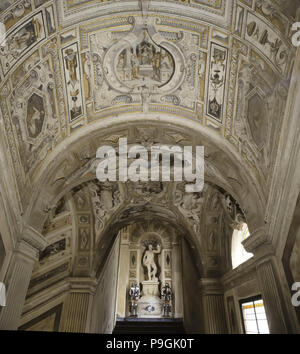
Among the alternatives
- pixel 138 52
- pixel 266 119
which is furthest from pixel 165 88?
pixel 266 119

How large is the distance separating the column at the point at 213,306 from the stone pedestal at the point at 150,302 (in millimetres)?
5934

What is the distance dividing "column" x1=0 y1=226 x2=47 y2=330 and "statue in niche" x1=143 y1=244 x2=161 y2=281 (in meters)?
11.3

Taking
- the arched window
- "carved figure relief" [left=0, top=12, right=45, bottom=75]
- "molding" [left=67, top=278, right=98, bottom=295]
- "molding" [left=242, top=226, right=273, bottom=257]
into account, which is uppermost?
"carved figure relief" [left=0, top=12, right=45, bottom=75]

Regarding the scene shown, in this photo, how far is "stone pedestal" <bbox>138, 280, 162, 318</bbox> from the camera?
14273mm

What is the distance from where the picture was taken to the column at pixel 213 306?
28.6 feet

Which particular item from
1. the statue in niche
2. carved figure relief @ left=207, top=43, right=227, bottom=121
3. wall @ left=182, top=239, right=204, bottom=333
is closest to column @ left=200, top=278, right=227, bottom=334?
wall @ left=182, top=239, right=204, bottom=333

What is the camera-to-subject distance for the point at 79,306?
28.7 ft

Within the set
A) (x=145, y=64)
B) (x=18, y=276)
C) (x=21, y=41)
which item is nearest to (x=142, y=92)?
(x=145, y=64)

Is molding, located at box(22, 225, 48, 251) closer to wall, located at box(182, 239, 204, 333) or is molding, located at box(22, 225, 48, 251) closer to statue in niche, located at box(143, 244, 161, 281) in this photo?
wall, located at box(182, 239, 204, 333)

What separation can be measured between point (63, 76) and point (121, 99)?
57.1 inches

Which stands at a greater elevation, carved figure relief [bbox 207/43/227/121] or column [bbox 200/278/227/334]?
carved figure relief [bbox 207/43/227/121]

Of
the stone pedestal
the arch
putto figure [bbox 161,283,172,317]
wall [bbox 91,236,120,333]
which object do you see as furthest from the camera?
the stone pedestal

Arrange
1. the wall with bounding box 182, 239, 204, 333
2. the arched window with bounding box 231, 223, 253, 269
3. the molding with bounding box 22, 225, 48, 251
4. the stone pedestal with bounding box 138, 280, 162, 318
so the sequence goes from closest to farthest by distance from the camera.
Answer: the molding with bounding box 22, 225, 48, 251 < the arched window with bounding box 231, 223, 253, 269 < the wall with bounding box 182, 239, 204, 333 < the stone pedestal with bounding box 138, 280, 162, 318
